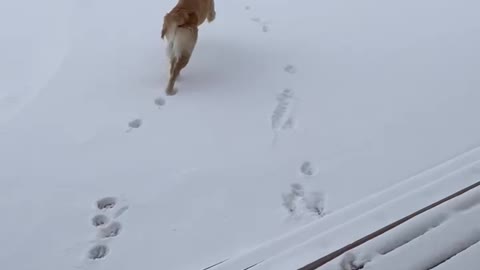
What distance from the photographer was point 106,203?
1.73m

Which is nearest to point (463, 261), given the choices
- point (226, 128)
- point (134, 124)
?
point (226, 128)

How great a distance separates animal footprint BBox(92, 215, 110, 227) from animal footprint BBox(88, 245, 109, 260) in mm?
107

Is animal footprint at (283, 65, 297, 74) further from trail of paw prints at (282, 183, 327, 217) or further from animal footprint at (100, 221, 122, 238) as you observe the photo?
animal footprint at (100, 221, 122, 238)

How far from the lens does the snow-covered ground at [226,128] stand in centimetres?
155

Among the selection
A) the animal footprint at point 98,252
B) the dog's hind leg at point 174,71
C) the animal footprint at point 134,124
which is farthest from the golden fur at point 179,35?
the animal footprint at point 98,252

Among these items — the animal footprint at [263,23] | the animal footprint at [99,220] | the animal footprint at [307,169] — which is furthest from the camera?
the animal footprint at [263,23]

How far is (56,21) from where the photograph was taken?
2.94 meters

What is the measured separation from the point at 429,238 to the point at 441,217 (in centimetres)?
7

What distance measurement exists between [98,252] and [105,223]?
5.2 inches

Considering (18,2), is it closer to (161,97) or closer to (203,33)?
(203,33)

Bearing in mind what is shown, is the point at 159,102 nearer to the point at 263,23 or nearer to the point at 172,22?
the point at 172,22

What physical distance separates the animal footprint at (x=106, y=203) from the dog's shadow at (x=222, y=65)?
2.80 ft

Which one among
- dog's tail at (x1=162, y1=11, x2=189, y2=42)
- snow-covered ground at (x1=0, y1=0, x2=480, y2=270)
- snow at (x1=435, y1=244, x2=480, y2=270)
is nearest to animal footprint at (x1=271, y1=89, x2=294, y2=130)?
snow-covered ground at (x1=0, y1=0, x2=480, y2=270)

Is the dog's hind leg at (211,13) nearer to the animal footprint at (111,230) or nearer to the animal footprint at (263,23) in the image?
the animal footprint at (263,23)
